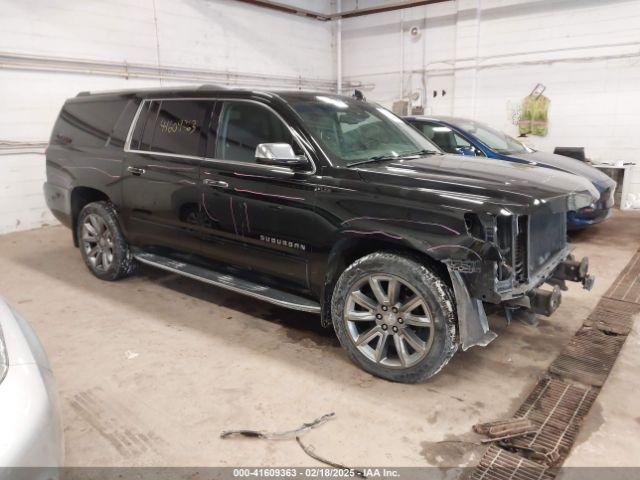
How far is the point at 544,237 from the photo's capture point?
295 cm

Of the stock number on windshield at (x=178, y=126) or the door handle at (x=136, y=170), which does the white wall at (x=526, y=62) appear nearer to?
the stock number on windshield at (x=178, y=126)

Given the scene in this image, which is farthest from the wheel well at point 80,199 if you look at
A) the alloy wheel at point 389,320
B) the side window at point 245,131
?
the alloy wheel at point 389,320

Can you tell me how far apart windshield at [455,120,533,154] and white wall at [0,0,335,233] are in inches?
195

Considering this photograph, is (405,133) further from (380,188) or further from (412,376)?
(412,376)

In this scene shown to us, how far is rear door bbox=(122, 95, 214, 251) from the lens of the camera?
3.61 metres

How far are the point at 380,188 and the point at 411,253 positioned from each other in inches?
16.0

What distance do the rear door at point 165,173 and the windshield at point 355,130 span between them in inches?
32.6

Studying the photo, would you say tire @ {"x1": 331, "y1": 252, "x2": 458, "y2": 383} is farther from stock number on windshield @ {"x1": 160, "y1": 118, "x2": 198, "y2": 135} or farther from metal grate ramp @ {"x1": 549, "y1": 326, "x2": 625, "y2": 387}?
stock number on windshield @ {"x1": 160, "y1": 118, "x2": 198, "y2": 135}

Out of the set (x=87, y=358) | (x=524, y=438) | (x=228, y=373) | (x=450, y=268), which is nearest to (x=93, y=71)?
(x=87, y=358)

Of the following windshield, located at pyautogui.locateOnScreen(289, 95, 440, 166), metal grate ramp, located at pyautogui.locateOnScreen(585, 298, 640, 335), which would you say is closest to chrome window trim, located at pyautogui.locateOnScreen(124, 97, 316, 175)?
windshield, located at pyautogui.locateOnScreen(289, 95, 440, 166)

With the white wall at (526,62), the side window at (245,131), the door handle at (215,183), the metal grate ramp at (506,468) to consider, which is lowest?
the metal grate ramp at (506,468)

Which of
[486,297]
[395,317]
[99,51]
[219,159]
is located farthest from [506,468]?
[99,51]

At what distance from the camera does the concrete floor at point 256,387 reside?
230 centimetres

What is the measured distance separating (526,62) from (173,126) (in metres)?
7.46
